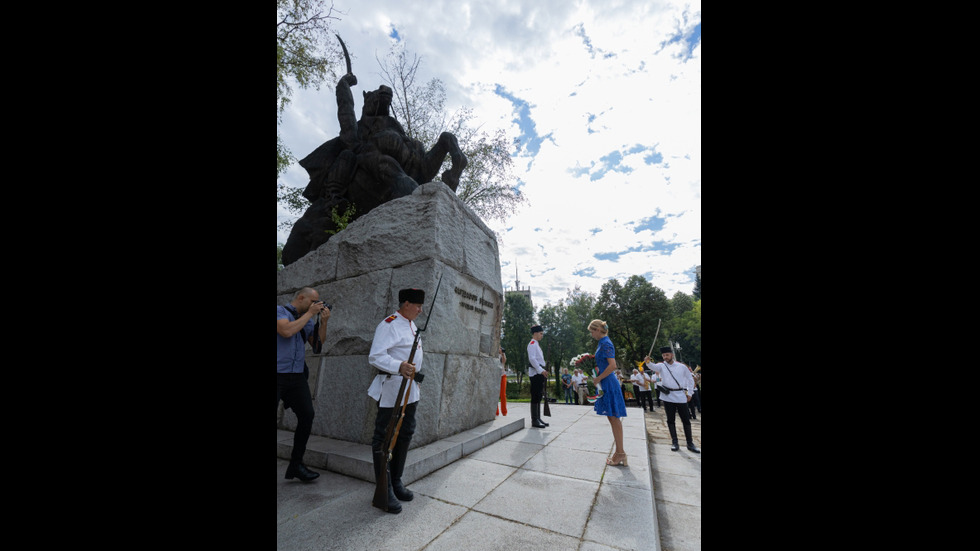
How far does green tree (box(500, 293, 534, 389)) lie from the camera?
31578 millimetres

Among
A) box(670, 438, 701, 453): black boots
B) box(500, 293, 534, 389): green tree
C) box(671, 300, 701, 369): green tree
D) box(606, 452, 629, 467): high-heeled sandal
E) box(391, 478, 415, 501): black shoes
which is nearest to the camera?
box(391, 478, 415, 501): black shoes

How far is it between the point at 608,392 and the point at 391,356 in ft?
8.49

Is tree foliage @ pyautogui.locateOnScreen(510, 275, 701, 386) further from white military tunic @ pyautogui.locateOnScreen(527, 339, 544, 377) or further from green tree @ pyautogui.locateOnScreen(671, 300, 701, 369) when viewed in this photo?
white military tunic @ pyautogui.locateOnScreen(527, 339, 544, 377)

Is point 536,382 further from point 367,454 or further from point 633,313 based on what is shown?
point 633,313

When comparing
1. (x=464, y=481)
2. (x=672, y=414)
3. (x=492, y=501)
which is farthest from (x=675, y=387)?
(x=492, y=501)

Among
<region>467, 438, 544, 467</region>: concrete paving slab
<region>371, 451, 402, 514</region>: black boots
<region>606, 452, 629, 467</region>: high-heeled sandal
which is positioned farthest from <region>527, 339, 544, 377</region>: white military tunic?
<region>371, 451, 402, 514</region>: black boots

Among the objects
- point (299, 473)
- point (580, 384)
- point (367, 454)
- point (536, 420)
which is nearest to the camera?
point (299, 473)

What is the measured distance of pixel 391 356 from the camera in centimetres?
320

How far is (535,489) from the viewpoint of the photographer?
3.26 meters

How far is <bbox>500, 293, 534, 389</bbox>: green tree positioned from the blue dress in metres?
27.3

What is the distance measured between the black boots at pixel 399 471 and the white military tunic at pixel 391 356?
38 centimetres
